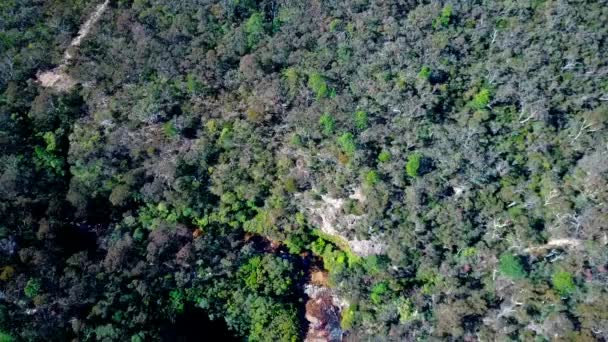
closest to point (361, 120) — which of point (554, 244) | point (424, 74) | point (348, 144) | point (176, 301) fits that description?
point (348, 144)

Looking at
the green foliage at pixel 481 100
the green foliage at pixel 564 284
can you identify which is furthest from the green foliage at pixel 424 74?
the green foliage at pixel 564 284

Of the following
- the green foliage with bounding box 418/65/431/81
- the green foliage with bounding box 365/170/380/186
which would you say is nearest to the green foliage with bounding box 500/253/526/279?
the green foliage with bounding box 365/170/380/186

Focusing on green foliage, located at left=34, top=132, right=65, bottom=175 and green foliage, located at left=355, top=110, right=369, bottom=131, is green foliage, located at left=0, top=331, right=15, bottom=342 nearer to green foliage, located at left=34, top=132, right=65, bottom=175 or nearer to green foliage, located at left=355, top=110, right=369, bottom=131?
green foliage, located at left=34, top=132, right=65, bottom=175

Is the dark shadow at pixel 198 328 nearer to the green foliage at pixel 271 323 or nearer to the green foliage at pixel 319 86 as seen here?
the green foliage at pixel 271 323

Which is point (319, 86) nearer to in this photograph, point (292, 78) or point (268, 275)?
point (292, 78)

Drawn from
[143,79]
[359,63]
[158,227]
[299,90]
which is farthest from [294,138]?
[143,79]

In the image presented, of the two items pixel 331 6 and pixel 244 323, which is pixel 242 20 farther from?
pixel 244 323
